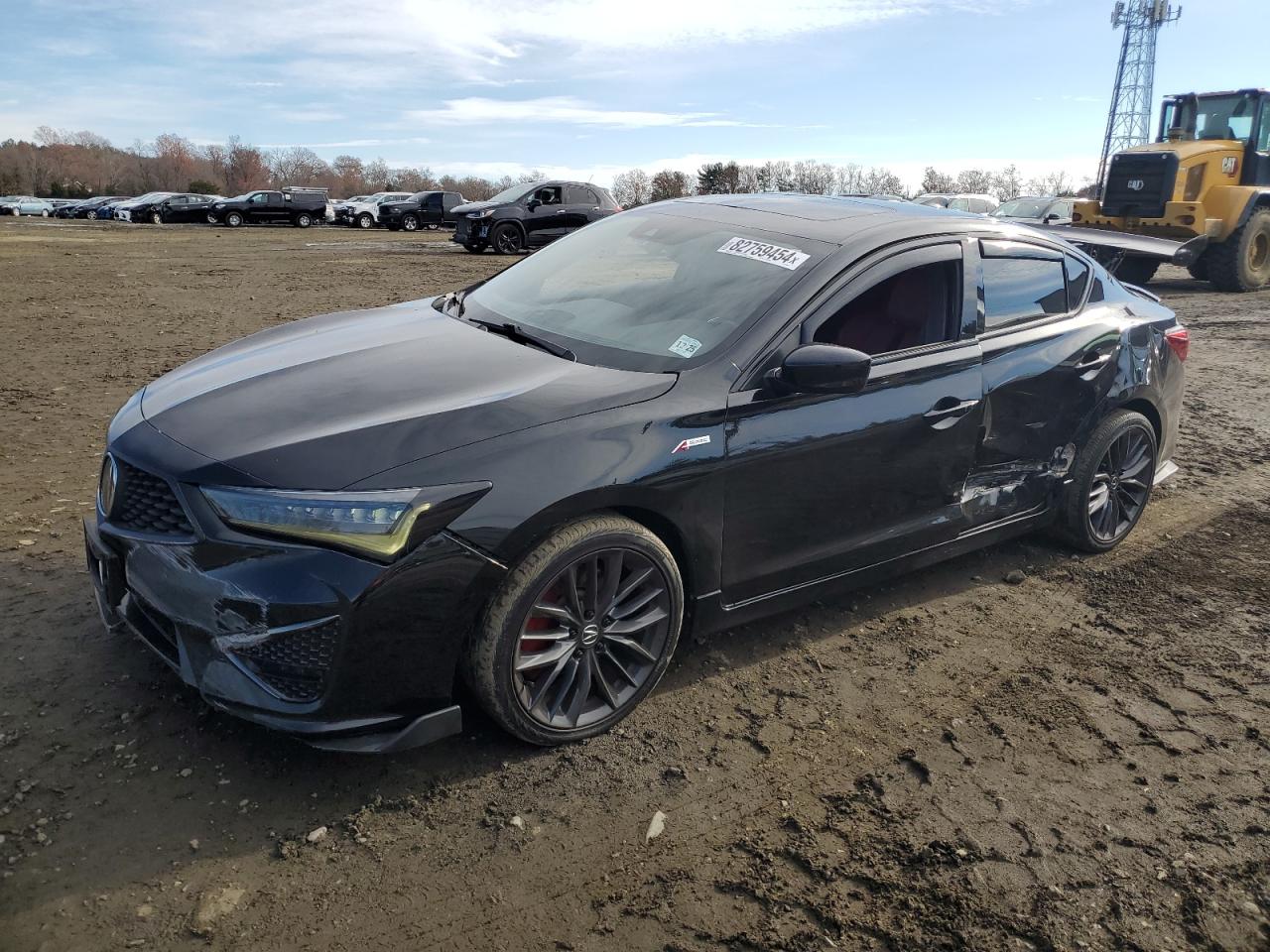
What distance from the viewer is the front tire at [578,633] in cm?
273

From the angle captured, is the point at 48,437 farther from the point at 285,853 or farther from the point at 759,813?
the point at 759,813

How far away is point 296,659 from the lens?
2523mm

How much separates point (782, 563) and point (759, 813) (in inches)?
37.6

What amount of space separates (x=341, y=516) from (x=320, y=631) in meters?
0.31

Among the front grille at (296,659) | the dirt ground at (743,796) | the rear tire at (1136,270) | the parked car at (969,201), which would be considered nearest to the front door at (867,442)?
the dirt ground at (743,796)

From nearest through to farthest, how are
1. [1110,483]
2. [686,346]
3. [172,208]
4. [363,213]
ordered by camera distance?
[686,346] < [1110,483] < [172,208] < [363,213]

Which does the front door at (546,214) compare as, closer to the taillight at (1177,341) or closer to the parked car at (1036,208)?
the parked car at (1036,208)

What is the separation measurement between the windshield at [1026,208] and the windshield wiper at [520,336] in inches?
842

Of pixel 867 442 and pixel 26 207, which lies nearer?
pixel 867 442

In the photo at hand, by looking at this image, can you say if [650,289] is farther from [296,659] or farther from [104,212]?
[104,212]

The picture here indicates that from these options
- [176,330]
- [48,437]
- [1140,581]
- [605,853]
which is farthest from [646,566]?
[176,330]

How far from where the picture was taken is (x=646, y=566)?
301cm

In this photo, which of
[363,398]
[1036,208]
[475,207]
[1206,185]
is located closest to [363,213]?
[475,207]

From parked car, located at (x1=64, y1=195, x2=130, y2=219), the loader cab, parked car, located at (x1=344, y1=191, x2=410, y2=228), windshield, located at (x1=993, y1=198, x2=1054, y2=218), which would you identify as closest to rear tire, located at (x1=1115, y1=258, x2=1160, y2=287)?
the loader cab
